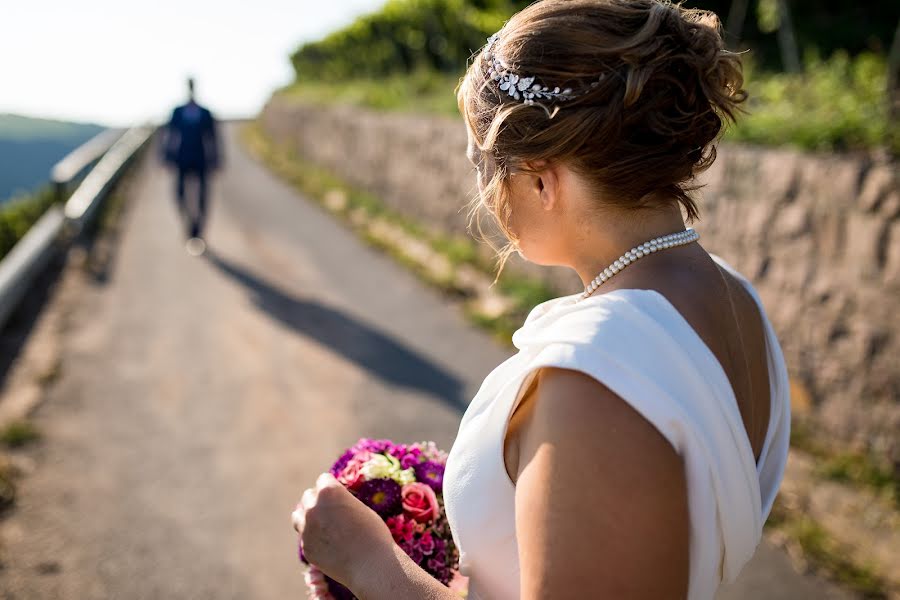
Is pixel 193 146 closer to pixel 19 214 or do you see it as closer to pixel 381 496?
pixel 19 214

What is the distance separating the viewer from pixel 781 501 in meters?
4.26

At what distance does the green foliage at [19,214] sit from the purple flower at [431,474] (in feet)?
29.3

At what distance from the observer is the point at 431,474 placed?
167 cm

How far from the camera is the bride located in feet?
3.62

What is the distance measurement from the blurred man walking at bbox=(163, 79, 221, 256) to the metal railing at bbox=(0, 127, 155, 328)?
5.01 ft

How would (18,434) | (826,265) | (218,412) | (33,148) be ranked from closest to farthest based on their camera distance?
(826,265) → (18,434) → (218,412) → (33,148)

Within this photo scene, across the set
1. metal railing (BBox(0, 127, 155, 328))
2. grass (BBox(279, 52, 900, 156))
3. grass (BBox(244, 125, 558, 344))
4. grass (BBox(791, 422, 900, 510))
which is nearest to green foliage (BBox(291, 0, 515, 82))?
grass (BBox(244, 125, 558, 344))

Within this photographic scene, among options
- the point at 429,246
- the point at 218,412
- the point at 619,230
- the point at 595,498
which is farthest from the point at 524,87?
the point at 429,246

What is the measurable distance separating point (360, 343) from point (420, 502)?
5292 mm

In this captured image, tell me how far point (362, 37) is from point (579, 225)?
26.8 meters

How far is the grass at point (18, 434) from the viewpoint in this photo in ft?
15.9

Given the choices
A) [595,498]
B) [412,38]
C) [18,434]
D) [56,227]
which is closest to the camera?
[595,498]

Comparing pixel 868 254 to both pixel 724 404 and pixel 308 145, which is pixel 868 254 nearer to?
pixel 724 404

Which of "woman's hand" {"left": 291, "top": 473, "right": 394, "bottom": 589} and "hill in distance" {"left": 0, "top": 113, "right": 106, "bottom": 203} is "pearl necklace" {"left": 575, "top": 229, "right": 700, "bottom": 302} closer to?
"woman's hand" {"left": 291, "top": 473, "right": 394, "bottom": 589}
